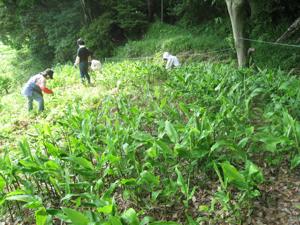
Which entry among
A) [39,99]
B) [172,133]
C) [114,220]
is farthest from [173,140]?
[39,99]

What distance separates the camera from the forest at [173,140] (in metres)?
2.68

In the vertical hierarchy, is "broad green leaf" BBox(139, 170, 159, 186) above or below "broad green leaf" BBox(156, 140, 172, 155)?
below

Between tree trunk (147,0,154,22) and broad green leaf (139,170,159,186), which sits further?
tree trunk (147,0,154,22)

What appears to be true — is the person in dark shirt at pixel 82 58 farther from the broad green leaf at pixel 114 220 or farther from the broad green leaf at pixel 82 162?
the broad green leaf at pixel 114 220

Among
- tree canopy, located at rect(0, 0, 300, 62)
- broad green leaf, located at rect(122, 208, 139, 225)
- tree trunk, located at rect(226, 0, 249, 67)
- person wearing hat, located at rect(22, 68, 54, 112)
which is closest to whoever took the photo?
broad green leaf, located at rect(122, 208, 139, 225)

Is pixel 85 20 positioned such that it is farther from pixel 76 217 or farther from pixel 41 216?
pixel 76 217

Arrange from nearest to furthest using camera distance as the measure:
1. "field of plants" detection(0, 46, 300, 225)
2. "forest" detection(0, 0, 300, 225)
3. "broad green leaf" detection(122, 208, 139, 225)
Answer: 1. "broad green leaf" detection(122, 208, 139, 225)
2. "field of plants" detection(0, 46, 300, 225)
3. "forest" detection(0, 0, 300, 225)

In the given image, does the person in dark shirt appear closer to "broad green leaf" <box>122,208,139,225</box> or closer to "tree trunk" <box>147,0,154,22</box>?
"broad green leaf" <box>122,208,139,225</box>

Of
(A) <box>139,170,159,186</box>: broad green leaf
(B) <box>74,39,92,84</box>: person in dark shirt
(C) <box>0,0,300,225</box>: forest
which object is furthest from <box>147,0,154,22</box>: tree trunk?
(A) <box>139,170,159,186</box>: broad green leaf

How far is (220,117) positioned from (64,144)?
2.18 metres

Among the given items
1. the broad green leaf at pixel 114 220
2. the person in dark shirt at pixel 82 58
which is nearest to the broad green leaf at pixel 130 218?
the broad green leaf at pixel 114 220

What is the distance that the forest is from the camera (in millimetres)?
2678

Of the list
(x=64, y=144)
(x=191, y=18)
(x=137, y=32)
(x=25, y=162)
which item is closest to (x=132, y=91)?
(x=64, y=144)

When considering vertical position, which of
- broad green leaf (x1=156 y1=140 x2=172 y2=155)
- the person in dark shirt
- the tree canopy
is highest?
the tree canopy
